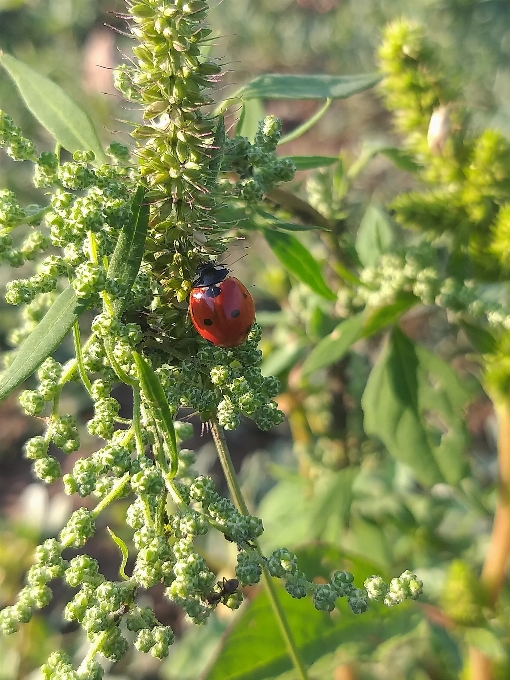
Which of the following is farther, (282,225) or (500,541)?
(500,541)

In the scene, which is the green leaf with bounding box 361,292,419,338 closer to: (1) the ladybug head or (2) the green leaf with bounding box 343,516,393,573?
(1) the ladybug head

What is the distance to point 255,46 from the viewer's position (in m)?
3.84

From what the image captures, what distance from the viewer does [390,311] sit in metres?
1.09

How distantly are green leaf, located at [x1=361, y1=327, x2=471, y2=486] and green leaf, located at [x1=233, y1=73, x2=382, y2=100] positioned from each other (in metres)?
0.51

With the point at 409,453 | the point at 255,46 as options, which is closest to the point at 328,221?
the point at 409,453

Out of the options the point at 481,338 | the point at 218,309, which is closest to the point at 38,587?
the point at 218,309

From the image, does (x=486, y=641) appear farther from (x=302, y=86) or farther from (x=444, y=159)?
(x=302, y=86)

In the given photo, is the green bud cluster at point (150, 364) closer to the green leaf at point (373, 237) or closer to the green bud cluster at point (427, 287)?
the green bud cluster at point (427, 287)

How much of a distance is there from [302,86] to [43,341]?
508 millimetres

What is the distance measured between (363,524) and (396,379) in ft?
2.12

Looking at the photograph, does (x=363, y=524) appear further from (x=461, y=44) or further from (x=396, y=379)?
(x=461, y=44)

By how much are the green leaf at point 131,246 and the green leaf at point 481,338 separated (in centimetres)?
72

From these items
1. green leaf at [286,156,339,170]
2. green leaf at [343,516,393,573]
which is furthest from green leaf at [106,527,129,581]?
green leaf at [343,516,393,573]

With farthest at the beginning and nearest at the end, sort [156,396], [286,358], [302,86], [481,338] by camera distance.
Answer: [286,358] < [481,338] < [302,86] < [156,396]
